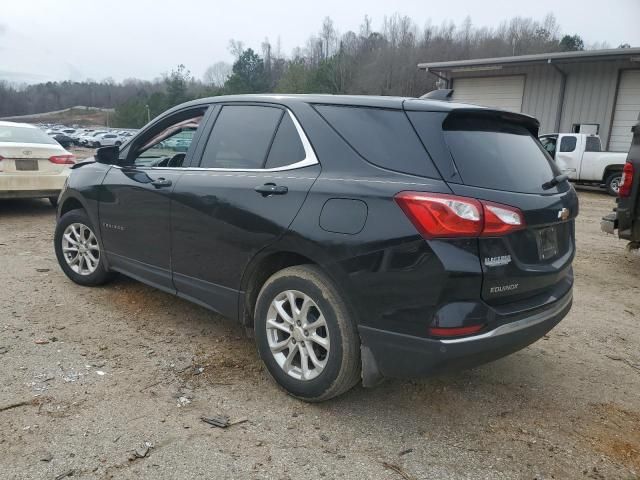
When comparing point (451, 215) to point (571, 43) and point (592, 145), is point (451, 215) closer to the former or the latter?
point (592, 145)

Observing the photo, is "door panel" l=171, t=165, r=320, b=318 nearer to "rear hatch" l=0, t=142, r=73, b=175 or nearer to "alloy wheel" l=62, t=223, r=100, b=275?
"alloy wheel" l=62, t=223, r=100, b=275

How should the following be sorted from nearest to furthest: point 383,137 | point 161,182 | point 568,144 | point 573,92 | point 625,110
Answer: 1. point 383,137
2. point 161,182
3. point 568,144
4. point 625,110
5. point 573,92

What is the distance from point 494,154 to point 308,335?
1417mm

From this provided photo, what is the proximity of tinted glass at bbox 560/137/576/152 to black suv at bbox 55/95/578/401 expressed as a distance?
564 inches

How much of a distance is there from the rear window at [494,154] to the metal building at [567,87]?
19.0 meters

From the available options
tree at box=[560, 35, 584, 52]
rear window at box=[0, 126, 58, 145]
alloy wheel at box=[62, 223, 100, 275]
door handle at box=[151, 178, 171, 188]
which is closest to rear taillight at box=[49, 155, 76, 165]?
rear window at box=[0, 126, 58, 145]

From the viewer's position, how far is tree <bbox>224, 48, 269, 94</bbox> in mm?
67787

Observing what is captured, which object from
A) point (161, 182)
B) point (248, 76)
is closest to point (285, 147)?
point (161, 182)

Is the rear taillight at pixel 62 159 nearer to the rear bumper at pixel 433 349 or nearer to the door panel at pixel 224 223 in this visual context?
the door panel at pixel 224 223

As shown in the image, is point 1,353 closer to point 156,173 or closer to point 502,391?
point 156,173

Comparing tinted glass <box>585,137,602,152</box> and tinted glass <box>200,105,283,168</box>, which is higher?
tinted glass <box>200,105,283,168</box>

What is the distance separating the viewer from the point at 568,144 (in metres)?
16.0

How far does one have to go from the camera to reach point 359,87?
6519cm

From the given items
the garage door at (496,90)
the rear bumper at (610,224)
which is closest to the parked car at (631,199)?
the rear bumper at (610,224)
